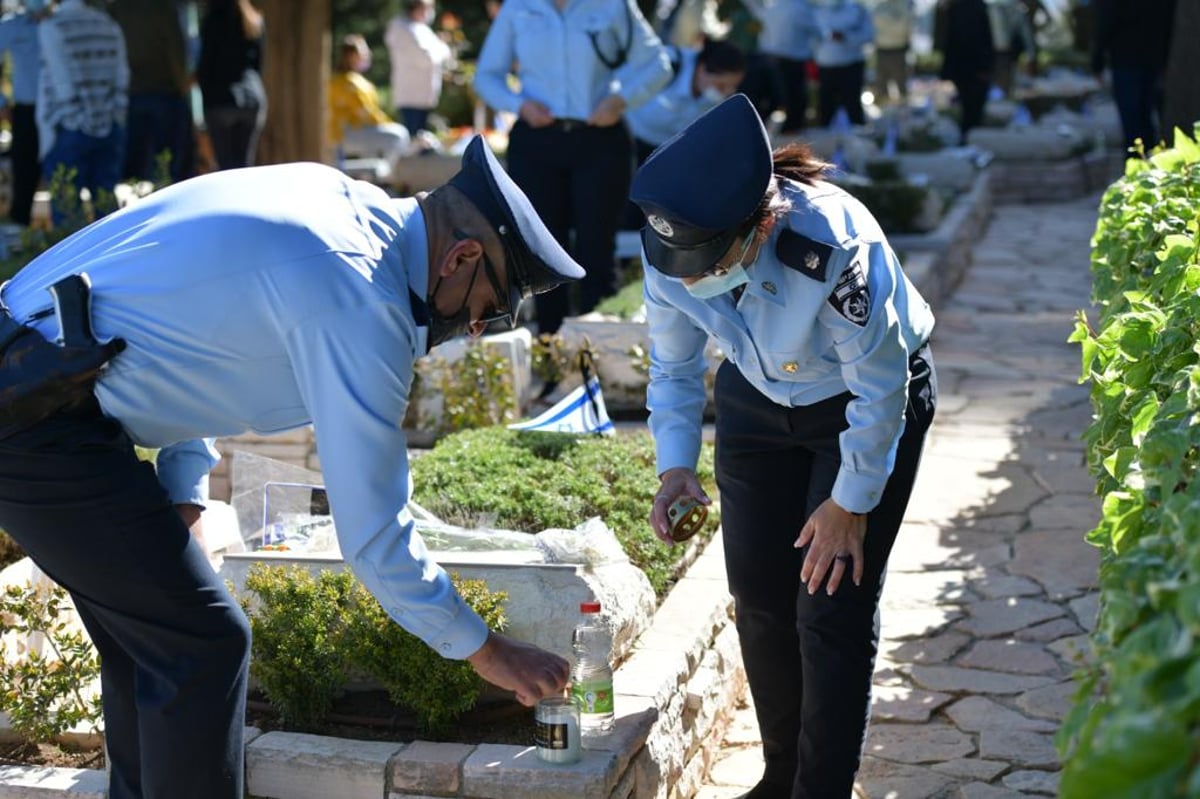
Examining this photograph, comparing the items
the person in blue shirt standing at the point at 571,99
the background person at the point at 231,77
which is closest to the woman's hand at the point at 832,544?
the person in blue shirt standing at the point at 571,99

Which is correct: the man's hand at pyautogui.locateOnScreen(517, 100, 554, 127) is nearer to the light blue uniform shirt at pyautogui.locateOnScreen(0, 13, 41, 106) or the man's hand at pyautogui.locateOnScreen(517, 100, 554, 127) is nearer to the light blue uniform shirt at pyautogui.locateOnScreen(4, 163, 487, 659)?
the light blue uniform shirt at pyautogui.locateOnScreen(4, 163, 487, 659)

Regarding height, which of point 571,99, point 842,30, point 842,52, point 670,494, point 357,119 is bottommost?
point 357,119

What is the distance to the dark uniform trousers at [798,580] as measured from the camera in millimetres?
3428

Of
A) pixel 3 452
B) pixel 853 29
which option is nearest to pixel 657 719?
pixel 3 452

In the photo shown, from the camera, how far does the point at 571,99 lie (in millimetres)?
7379

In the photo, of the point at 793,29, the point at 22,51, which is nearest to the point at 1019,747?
the point at 22,51

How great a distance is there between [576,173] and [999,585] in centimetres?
291

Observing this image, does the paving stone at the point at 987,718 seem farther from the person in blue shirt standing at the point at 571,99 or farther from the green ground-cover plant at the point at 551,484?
the person in blue shirt standing at the point at 571,99

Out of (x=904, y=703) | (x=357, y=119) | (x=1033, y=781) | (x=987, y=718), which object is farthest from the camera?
(x=357, y=119)

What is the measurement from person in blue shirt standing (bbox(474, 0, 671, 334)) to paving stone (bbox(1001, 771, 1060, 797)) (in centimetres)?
386

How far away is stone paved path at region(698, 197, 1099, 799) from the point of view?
14.1 ft

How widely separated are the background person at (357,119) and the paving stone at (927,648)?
1198 cm

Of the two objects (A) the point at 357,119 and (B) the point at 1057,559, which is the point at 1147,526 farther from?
(A) the point at 357,119

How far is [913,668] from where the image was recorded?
193 inches
